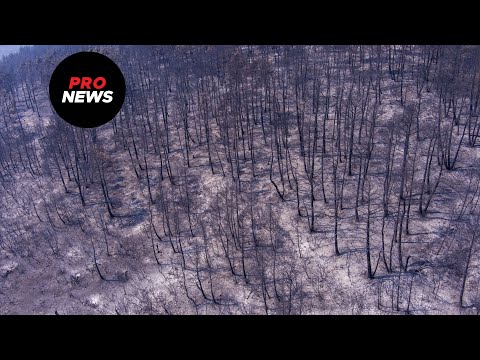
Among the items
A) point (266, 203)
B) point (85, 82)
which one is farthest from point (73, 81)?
point (266, 203)

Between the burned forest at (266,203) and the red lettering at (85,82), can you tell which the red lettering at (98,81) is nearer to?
the red lettering at (85,82)

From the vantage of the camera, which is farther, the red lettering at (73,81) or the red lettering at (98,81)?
the red lettering at (98,81)

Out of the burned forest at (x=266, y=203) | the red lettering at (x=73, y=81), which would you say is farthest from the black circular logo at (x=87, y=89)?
the burned forest at (x=266, y=203)

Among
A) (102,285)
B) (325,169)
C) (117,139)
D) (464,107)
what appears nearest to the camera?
(102,285)

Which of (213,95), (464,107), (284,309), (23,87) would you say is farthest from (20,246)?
(23,87)

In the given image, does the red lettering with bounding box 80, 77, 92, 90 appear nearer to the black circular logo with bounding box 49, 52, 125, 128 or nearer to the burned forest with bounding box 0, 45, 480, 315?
the black circular logo with bounding box 49, 52, 125, 128

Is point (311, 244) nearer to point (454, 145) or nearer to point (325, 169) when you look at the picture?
point (325, 169)
